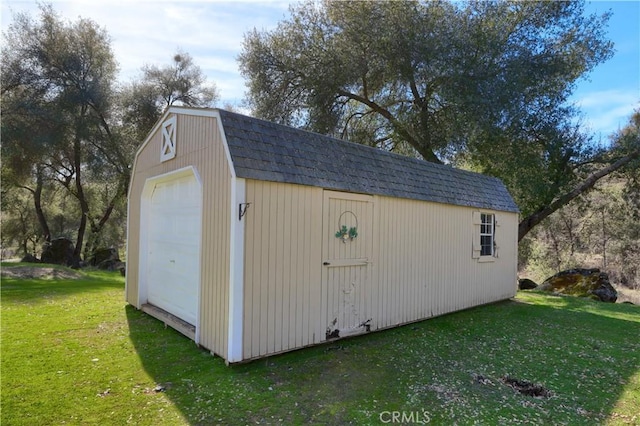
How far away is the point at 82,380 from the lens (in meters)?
3.64

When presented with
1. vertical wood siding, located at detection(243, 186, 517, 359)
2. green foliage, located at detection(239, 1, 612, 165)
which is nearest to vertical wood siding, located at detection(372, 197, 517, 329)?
vertical wood siding, located at detection(243, 186, 517, 359)

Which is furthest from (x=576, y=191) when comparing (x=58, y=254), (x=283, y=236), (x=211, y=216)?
(x=58, y=254)

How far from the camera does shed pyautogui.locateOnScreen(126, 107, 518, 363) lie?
4098mm

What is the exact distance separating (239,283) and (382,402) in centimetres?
191

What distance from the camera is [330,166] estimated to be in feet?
16.7

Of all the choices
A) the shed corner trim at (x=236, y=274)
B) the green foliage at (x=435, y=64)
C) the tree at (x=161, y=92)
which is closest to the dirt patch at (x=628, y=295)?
the green foliage at (x=435, y=64)

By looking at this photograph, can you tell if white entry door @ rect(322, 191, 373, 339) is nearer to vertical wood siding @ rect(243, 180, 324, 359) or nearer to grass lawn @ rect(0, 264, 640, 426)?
vertical wood siding @ rect(243, 180, 324, 359)

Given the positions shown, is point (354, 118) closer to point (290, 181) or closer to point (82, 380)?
point (290, 181)

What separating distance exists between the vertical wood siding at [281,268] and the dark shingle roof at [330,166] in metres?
0.23

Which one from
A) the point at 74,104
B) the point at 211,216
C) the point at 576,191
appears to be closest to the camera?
the point at 211,216

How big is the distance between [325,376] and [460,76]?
10.2 m

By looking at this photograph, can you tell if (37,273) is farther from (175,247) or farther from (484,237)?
(484,237)

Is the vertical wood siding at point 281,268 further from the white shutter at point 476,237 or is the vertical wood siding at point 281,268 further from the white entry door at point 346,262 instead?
the white shutter at point 476,237

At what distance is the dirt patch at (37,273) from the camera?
10.0 m
